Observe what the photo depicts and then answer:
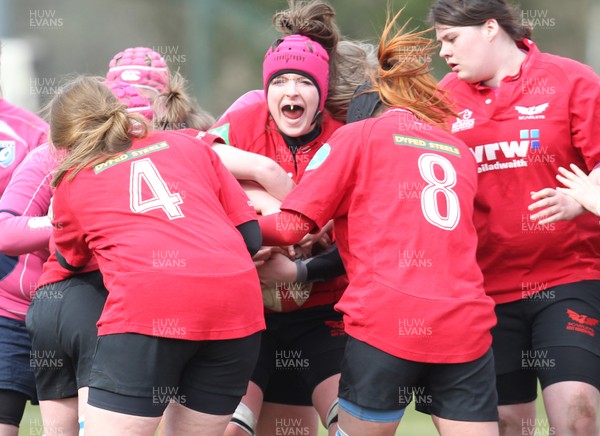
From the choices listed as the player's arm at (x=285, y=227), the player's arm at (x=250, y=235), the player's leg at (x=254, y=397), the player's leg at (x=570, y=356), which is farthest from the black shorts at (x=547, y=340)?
the player's arm at (x=250, y=235)

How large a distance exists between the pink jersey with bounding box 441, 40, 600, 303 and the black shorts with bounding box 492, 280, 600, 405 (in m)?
0.06

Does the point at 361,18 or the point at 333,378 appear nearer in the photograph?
the point at 333,378

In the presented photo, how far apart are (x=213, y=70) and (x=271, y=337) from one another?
17.5ft

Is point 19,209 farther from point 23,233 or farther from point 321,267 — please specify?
point 321,267

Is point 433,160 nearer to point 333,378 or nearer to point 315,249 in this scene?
point 315,249

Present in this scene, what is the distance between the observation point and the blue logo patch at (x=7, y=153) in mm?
4637

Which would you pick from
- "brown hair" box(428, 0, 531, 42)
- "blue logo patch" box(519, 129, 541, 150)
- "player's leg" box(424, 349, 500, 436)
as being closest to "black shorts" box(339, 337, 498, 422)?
"player's leg" box(424, 349, 500, 436)

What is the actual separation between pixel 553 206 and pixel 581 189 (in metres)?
0.15

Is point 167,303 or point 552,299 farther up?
point 167,303

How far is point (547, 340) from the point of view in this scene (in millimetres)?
3994

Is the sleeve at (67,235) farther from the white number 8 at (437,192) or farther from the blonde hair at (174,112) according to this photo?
the white number 8 at (437,192)

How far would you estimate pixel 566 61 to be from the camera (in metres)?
4.15

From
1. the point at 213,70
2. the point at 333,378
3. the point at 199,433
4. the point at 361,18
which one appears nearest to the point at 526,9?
the point at 361,18

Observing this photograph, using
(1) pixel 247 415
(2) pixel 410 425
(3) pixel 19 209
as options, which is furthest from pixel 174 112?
(2) pixel 410 425
